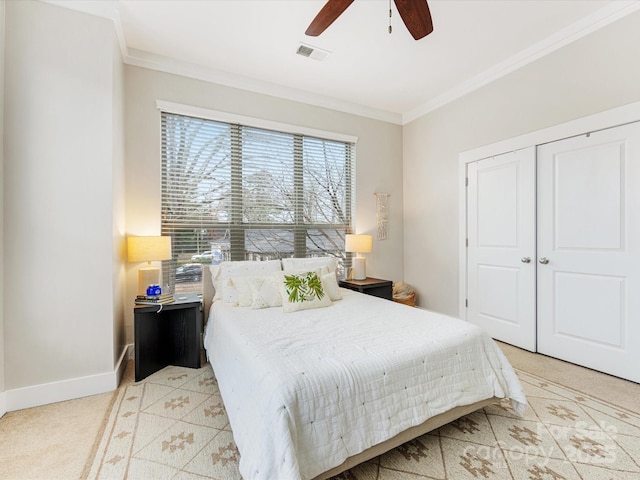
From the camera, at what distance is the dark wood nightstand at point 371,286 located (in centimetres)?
357

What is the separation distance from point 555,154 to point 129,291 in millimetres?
4150

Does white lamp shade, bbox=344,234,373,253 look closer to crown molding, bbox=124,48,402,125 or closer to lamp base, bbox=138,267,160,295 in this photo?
crown molding, bbox=124,48,402,125

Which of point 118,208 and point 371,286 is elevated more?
point 118,208

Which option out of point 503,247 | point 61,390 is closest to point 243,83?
point 61,390

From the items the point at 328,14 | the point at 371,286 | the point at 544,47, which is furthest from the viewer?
the point at 371,286

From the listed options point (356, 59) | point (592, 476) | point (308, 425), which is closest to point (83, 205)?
point (308, 425)

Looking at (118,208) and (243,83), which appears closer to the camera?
(118,208)

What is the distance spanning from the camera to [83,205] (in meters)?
2.23

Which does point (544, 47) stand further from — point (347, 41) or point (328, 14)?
point (328, 14)

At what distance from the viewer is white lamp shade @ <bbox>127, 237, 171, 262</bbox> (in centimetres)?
260

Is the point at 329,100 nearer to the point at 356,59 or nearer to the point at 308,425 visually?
the point at 356,59

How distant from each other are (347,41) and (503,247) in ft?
8.45

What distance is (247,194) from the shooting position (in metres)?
3.42

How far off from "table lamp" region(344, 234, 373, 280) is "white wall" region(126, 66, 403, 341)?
1.14 ft
